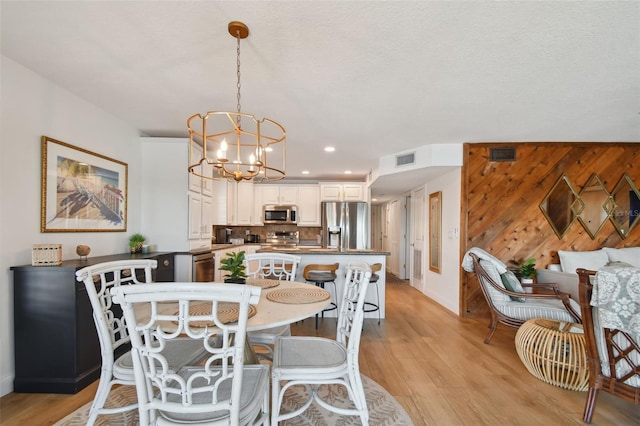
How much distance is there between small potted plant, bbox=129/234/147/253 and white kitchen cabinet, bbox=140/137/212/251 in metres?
0.23

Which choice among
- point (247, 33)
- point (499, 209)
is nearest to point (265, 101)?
point (247, 33)

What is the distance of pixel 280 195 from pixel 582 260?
522 centimetres

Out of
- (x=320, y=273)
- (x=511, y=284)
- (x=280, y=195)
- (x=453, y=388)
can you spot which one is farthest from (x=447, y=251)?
(x=280, y=195)

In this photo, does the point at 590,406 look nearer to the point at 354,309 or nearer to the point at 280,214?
the point at 354,309

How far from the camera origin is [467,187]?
13.0 feet

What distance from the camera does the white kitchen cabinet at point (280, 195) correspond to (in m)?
6.46

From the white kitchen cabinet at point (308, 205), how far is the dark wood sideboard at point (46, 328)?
15.0ft

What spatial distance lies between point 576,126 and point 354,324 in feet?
11.9

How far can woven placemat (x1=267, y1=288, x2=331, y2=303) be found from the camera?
5.79ft

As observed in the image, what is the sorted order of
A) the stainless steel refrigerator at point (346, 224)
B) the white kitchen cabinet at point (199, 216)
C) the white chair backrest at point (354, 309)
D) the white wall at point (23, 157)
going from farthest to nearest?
1. the stainless steel refrigerator at point (346, 224)
2. the white kitchen cabinet at point (199, 216)
3. the white wall at point (23, 157)
4. the white chair backrest at point (354, 309)

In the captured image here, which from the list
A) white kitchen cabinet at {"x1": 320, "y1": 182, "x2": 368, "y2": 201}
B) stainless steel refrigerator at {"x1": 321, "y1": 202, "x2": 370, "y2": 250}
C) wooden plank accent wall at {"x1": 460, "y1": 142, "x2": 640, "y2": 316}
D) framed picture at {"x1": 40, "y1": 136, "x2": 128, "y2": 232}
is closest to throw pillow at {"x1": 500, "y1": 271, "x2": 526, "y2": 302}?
wooden plank accent wall at {"x1": 460, "y1": 142, "x2": 640, "y2": 316}

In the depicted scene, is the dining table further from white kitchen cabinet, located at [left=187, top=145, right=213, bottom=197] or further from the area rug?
white kitchen cabinet, located at [left=187, top=145, right=213, bottom=197]

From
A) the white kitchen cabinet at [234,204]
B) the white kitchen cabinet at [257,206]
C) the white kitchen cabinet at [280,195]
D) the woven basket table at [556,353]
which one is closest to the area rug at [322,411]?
the woven basket table at [556,353]

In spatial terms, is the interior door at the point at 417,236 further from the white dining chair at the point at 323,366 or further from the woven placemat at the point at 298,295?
the white dining chair at the point at 323,366
